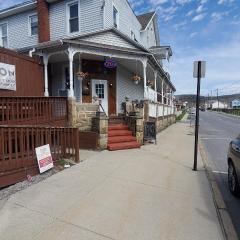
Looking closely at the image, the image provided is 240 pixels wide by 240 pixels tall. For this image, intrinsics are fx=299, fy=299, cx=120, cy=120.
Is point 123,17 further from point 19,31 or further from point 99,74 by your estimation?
point 19,31

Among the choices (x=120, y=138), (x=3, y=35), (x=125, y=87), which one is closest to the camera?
(x=120, y=138)

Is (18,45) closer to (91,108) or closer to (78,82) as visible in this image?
(78,82)

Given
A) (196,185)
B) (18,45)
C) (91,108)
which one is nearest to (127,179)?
(196,185)

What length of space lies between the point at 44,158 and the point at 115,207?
125 inches

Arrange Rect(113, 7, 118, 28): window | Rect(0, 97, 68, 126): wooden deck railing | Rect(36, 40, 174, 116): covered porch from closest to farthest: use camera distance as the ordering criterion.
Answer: Rect(0, 97, 68, 126): wooden deck railing → Rect(36, 40, 174, 116): covered porch → Rect(113, 7, 118, 28): window

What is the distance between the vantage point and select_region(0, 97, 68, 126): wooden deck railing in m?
8.99

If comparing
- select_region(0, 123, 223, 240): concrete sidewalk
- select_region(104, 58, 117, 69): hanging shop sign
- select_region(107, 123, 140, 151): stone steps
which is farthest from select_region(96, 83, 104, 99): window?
select_region(0, 123, 223, 240): concrete sidewalk

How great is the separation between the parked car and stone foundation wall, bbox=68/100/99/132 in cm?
690

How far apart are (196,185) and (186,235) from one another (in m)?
2.82

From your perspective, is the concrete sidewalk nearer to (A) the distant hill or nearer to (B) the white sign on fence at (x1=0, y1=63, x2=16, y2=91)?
(B) the white sign on fence at (x1=0, y1=63, x2=16, y2=91)

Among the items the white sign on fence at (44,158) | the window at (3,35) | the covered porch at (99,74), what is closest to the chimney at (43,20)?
the covered porch at (99,74)

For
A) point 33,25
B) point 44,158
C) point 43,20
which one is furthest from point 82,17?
point 44,158

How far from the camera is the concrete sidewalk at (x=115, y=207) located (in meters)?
4.49

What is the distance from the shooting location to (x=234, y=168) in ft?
21.0
